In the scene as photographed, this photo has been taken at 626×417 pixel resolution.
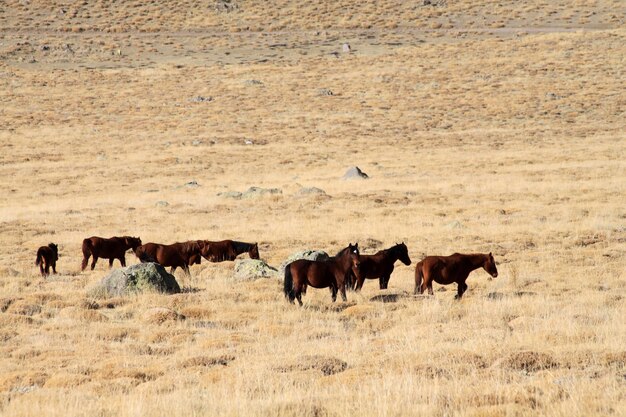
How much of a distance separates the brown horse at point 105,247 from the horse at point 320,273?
6.98 metres

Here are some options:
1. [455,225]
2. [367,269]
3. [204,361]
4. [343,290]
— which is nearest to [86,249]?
[367,269]

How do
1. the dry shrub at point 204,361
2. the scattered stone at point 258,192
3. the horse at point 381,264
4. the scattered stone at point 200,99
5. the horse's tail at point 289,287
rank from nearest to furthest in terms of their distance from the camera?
the dry shrub at point 204,361 → the horse's tail at point 289,287 → the horse at point 381,264 → the scattered stone at point 258,192 → the scattered stone at point 200,99

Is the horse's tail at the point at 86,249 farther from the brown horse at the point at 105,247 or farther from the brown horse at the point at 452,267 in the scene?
the brown horse at the point at 452,267

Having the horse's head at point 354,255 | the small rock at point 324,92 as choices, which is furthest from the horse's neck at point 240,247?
the small rock at point 324,92

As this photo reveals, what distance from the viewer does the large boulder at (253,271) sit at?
64.1ft

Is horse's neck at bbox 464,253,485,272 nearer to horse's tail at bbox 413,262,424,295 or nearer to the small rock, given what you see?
horse's tail at bbox 413,262,424,295

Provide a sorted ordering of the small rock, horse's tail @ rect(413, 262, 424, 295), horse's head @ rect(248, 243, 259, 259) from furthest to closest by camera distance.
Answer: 1. the small rock
2. horse's head @ rect(248, 243, 259, 259)
3. horse's tail @ rect(413, 262, 424, 295)

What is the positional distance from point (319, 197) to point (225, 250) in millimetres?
12977

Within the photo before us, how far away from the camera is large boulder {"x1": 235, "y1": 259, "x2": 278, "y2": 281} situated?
19.5 metres

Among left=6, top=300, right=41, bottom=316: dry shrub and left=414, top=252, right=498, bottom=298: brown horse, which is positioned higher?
left=414, top=252, right=498, bottom=298: brown horse

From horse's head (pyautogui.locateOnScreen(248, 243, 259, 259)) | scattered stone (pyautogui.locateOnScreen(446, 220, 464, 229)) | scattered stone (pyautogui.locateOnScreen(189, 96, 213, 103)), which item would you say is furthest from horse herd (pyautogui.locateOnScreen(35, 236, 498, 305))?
scattered stone (pyautogui.locateOnScreen(189, 96, 213, 103))

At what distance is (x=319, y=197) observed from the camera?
35.2m

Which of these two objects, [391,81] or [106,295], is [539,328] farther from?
[391,81]

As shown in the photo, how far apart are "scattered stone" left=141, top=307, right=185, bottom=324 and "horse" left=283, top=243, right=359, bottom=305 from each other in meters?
2.24
